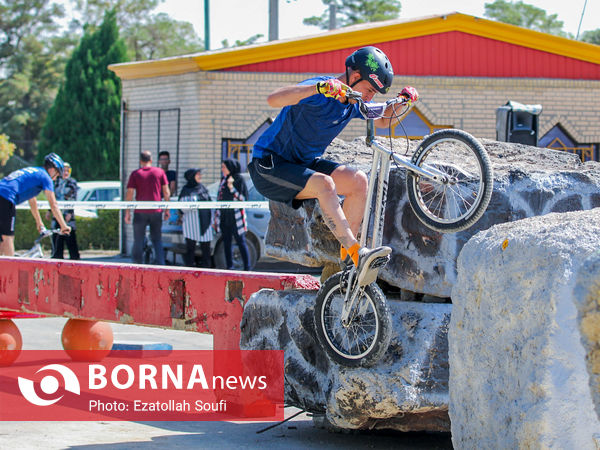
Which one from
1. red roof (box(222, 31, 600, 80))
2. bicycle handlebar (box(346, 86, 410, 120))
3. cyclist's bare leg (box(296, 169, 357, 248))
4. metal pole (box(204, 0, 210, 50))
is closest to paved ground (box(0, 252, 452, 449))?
cyclist's bare leg (box(296, 169, 357, 248))

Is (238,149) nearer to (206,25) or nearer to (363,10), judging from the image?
(206,25)

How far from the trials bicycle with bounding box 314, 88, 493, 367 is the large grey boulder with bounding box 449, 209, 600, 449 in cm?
128

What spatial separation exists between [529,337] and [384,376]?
Answer: 5.88 feet

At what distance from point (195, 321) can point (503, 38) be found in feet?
51.7

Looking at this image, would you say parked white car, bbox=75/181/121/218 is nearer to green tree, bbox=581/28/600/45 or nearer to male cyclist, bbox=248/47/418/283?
male cyclist, bbox=248/47/418/283

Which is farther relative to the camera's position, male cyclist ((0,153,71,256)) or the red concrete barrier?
male cyclist ((0,153,71,256))

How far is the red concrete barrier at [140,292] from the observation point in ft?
19.4

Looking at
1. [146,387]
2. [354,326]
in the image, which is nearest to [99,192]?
[146,387]

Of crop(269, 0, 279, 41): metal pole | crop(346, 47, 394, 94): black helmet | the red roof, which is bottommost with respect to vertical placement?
crop(346, 47, 394, 94): black helmet

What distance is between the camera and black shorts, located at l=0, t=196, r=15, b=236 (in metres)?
9.83

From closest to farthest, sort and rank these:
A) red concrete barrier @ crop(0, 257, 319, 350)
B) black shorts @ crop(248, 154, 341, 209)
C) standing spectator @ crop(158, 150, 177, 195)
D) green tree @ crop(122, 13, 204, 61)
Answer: black shorts @ crop(248, 154, 341, 209), red concrete barrier @ crop(0, 257, 319, 350), standing spectator @ crop(158, 150, 177, 195), green tree @ crop(122, 13, 204, 61)

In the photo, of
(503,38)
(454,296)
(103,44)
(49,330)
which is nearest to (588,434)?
(454,296)

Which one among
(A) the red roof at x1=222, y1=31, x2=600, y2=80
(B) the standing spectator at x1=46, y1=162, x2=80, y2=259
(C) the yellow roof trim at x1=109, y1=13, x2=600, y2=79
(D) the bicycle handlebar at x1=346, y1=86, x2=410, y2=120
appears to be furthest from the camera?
(A) the red roof at x1=222, y1=31, x2=600, y2=80

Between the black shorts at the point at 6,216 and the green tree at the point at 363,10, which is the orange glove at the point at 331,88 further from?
the green tree at the point at 363,10
